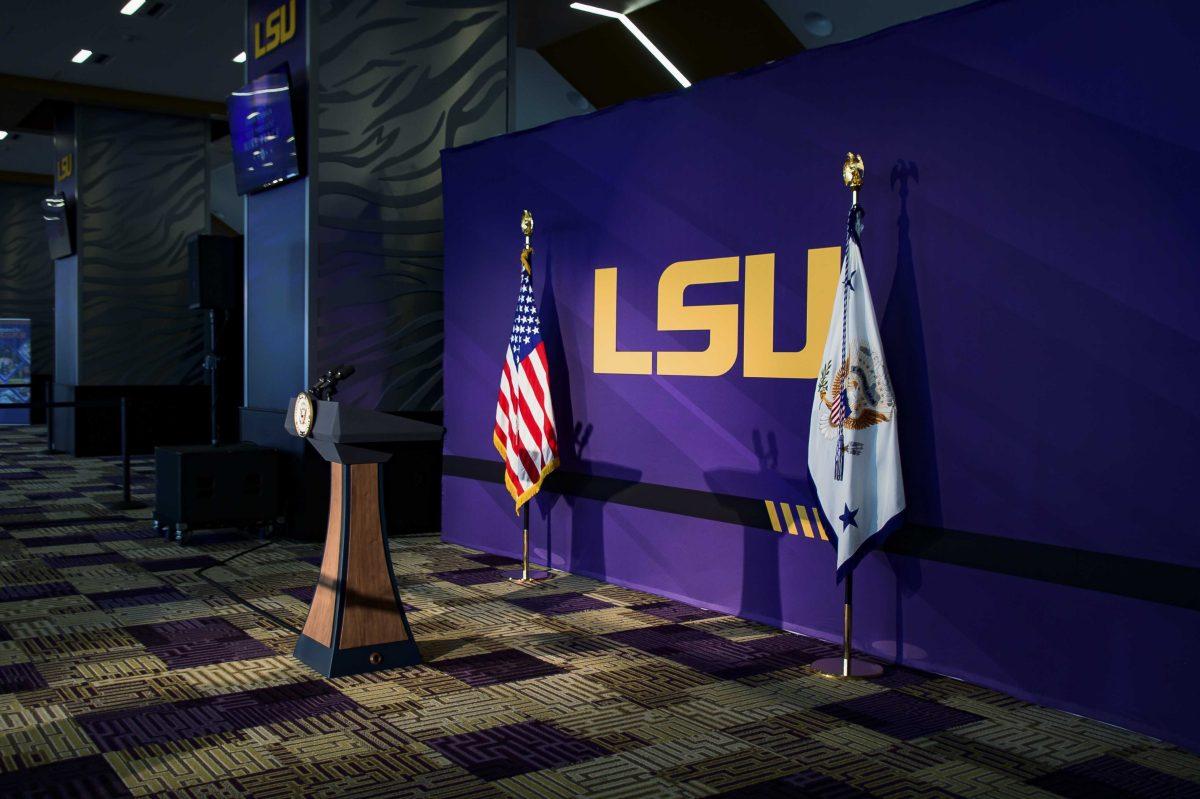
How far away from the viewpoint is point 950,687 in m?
3.72

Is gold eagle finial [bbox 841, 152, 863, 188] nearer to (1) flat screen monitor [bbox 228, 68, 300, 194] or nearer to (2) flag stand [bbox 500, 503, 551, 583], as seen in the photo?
(2) flag stand [bbox 500, 503, 551, 583]

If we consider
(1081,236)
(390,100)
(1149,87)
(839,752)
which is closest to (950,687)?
(839,752)

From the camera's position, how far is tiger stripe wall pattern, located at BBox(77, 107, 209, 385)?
38.9 ft

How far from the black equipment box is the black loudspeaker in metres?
1.68

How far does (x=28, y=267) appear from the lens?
55.8 ft

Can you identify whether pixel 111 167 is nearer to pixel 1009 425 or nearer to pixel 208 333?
pixel 208 333

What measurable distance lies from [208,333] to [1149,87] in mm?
10792

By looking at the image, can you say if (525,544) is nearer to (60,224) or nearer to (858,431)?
(858,431)

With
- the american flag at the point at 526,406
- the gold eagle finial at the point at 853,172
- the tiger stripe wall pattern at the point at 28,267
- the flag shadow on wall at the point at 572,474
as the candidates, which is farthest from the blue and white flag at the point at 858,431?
the tiger stripe wall pattern at the point at 28,267

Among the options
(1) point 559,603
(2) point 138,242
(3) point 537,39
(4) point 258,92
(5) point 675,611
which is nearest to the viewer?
(5) point 675,611

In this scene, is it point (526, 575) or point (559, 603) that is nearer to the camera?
point (559, 603)

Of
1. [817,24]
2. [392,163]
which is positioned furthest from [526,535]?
[817,24]

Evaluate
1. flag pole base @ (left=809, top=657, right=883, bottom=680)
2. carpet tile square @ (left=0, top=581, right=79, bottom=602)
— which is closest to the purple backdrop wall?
flag pole base @ (left=809, top=657, right=883, bottom=680)

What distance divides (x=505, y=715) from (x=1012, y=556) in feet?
5.73
